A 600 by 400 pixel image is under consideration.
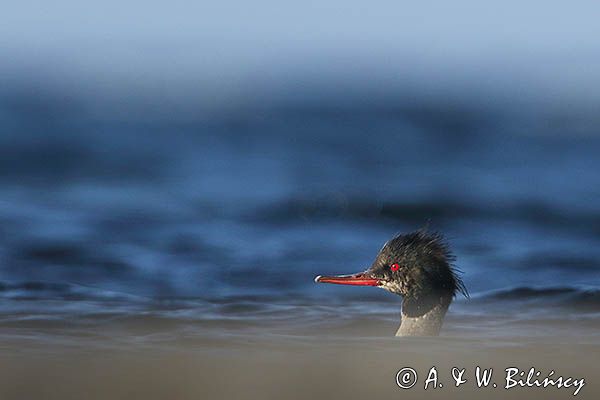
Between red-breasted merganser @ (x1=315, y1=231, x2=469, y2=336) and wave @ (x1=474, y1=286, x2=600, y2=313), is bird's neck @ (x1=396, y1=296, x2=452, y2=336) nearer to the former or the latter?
red-breasted merganser @ (x1=315, y1=231, x2=469, y2=336)

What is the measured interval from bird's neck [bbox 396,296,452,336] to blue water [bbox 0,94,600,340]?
0.56 m

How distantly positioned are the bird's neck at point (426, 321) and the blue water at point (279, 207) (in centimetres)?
56

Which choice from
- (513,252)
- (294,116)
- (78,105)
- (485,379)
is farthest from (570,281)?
(78,105)

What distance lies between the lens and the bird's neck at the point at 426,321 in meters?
7.18

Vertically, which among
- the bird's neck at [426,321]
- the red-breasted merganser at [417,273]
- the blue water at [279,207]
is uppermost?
the blue water at [279,207]

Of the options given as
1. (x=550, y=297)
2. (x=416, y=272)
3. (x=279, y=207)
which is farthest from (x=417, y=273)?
(x=279, y=207)

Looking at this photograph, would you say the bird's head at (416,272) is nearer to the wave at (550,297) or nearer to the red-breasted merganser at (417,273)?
the red-breasted merganser at (417,273)

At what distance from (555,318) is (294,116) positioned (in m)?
15.7

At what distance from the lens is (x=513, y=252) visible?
12.3 m

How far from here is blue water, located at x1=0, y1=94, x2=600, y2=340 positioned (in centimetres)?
918

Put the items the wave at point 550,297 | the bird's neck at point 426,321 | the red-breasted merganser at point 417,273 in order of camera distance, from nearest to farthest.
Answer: the bird's neck at point 426,321 → the red-breasted merganser at point 417,273 → the wave at point 550,297

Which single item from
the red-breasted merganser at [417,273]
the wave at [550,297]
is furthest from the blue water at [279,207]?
the red-breasted merganser at [417,273]

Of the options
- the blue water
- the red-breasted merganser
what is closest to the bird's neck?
the red-breasted merganser

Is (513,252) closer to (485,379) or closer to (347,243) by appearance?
(347,243)
